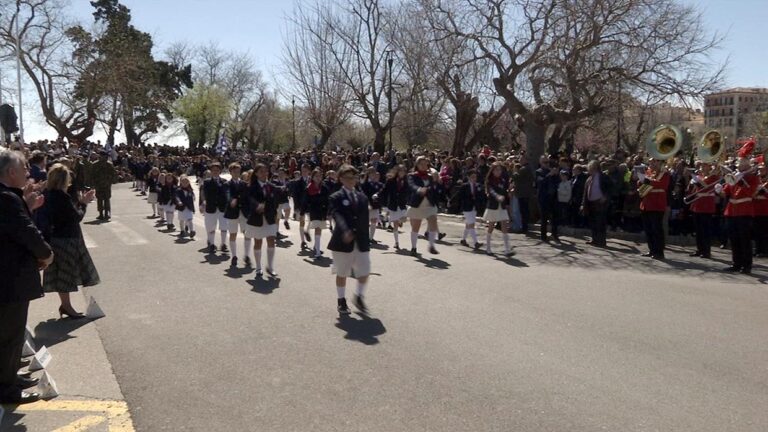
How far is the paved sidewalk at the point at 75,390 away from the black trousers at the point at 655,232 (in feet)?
32.3

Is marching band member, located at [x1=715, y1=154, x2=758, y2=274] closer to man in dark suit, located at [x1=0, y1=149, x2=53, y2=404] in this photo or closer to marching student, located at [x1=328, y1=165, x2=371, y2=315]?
marching student, located at [x1=328, y1=165, x2=371, y2=315]

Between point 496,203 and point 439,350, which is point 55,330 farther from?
point 496,203

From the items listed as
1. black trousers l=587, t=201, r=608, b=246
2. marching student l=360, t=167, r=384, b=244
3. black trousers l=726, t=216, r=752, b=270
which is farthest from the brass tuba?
marching student l=360, t=167, r=384, b=244

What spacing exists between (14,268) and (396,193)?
955 centimetres

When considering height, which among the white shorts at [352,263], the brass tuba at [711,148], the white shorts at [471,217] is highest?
the brass tuba at [711,148]

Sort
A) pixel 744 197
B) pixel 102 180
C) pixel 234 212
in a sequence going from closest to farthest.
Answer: pixel 744 197
pixel 234 212
pixel 102 180

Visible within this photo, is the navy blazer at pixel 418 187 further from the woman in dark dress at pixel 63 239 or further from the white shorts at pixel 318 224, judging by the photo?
the woman in dark dress at pixel 63 239

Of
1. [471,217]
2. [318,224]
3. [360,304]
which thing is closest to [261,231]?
[318,224]

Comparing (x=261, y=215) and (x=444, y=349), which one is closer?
(x=444, y=349)

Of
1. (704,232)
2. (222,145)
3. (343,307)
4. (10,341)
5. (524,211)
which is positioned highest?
(222,145)

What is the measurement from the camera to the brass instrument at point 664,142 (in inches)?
544

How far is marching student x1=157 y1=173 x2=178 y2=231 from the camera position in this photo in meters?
16.3

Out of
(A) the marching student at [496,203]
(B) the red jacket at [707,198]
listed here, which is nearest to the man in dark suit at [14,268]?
(A) the marching student at [496,203]

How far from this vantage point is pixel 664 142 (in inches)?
558
